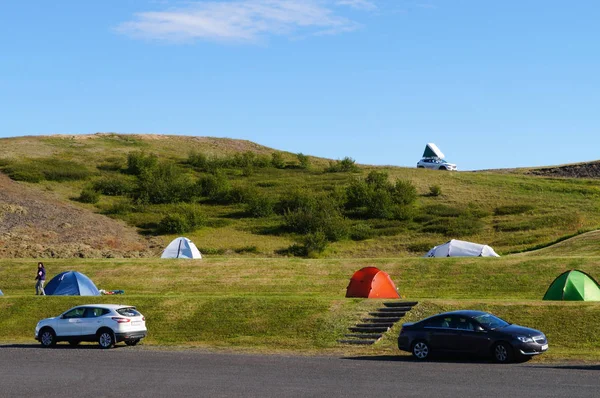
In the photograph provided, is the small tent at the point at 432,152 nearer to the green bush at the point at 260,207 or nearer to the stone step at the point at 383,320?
the green bush at the point at 260,207

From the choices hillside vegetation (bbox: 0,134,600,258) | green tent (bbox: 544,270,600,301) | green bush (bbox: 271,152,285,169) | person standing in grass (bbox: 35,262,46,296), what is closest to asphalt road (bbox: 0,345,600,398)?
green tent (bbox: 544,270,600,301)

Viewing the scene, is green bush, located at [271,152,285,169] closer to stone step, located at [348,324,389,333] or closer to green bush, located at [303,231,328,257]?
green bush, located at [303,231,328,257]

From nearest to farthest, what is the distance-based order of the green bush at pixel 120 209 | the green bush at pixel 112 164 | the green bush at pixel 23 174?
the green bush at pixel 120 209 → the green bush at pixel 23 174 → the green bush at pixel 112 164

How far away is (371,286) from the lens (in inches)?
1556

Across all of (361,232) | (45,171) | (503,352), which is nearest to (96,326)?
(503,352)

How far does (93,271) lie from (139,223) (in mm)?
28611

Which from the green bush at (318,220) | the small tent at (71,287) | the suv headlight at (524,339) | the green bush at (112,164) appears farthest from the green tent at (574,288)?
the green bush at (112,164)

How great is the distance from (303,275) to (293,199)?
122 feet

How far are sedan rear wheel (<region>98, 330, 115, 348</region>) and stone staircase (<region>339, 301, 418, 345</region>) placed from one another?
8.37 metres

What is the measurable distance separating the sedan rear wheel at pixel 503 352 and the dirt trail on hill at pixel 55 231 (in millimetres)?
45804

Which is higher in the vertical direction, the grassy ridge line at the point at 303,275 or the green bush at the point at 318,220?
the green bush at the point at 318,220

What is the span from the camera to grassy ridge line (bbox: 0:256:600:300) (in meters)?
43.4

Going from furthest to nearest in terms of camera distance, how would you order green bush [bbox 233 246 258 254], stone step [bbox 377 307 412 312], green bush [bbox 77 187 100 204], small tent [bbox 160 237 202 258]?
1. green bush [bbox 77 187 100 204]
2. green bush [bbox 233 246 258 254]
3. small tent [bbox 160 237 202 258]
4. stone step [bbox 377 307 412 312]

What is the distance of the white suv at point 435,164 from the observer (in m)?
110
